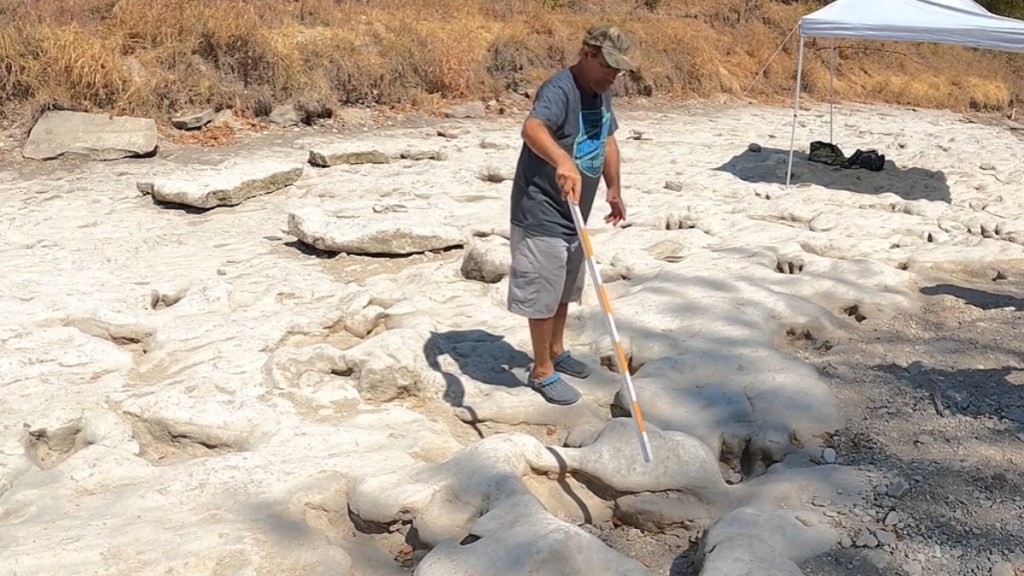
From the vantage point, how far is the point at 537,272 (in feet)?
12.0

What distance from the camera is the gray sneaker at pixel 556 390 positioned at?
12.8ft

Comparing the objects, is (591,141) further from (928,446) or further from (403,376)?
(928,446)

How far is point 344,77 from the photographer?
1167 centimetres

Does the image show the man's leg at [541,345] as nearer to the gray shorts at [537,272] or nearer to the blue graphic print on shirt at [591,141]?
the gray shorts at [537,272]

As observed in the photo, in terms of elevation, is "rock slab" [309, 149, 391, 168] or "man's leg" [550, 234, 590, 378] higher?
"man's leg" [550, 234, 590, 378]

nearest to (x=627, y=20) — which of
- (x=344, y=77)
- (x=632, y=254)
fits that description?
(x=344, y=77)

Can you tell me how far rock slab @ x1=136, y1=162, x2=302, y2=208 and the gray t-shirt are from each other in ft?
14.0

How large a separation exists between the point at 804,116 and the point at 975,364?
1009 centimetres

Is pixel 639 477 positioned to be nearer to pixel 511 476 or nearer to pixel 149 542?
pixel 511 476

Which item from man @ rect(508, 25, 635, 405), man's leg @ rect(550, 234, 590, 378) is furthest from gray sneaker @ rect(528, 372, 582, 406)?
man's leg @ rect(550, 234, 590, 378)

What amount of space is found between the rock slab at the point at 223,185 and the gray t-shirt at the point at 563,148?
4.28 metres

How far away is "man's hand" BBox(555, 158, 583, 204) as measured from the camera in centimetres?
327

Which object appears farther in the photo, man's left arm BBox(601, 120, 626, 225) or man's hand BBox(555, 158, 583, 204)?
man's left arm BBox(601, 120, 626, 225)

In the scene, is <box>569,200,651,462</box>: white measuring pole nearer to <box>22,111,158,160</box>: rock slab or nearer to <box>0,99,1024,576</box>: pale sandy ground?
<box>0,99,1024,576</box>: pale sandy ground
